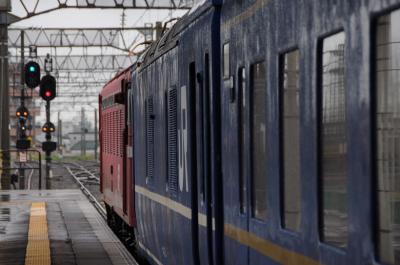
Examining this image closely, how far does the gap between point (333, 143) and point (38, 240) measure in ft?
40.0

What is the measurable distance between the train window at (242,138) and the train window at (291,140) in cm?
93

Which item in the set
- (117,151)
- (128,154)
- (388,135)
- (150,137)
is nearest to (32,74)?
(117,151)

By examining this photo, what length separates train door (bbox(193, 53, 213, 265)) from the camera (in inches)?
295

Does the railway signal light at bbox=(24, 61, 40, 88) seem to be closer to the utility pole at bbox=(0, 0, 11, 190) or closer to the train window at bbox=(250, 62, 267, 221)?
the utility pole at bbox=(0, 0, 11, 190)

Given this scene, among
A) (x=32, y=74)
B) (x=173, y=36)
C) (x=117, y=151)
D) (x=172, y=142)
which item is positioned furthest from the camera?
(x=32, y=74)

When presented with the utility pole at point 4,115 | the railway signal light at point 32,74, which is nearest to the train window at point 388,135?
the railway signal light at point 32,74

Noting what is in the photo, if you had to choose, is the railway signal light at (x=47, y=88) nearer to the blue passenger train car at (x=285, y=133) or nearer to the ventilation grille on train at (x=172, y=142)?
the ventilation grille on train at (x=172, y=142)

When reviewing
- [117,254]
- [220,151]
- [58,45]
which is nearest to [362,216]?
[220,151]

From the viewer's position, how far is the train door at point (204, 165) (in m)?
7.49

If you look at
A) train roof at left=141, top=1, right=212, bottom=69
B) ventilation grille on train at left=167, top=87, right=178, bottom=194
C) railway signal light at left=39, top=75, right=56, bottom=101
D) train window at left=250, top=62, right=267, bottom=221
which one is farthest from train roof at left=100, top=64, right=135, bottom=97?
train window at left=250, top=62, right=267, bottom=221

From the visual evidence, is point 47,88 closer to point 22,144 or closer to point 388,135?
point 22,144

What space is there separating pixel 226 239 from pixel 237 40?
1410 mm

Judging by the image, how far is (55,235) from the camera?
17.1 meters

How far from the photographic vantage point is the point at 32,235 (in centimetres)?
1709
